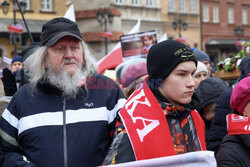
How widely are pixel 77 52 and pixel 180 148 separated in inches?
38.4

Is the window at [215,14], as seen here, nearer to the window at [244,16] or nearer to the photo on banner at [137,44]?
the window at [244,16]

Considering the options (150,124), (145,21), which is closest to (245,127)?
(150,124)

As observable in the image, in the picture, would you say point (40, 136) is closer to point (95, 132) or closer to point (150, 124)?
point (95, 132)

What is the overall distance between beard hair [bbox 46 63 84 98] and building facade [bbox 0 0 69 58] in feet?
62.5

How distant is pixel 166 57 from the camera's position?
2.29 meters

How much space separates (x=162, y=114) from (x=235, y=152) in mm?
501

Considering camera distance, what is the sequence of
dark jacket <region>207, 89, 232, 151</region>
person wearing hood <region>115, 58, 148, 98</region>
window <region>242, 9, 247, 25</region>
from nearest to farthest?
dark jacket <region>207, 89, 232, 151</region>
person wearing hood <region>115, 58, 148, 98</region>
window <region>242, 9, 247, 25</region>

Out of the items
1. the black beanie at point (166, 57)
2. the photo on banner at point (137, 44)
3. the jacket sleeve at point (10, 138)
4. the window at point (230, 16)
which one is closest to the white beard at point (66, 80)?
the jacket sleeve at point (10, 138)

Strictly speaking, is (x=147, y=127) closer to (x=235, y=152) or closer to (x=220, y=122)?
(x=235, y=152)

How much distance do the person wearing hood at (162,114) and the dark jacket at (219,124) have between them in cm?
70

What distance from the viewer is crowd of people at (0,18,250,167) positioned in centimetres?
225

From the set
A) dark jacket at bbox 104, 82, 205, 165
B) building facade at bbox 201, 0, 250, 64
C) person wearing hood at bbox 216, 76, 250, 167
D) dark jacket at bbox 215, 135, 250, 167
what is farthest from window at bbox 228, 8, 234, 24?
dark jacket at bbox 104, 82, 205, 165

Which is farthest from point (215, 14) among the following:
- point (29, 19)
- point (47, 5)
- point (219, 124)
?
point (219, 124)

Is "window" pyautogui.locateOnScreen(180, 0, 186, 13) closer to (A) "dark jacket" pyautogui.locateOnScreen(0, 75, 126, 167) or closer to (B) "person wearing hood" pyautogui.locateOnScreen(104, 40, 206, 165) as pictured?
(A) "dark jacket" pyautogui.locateOnScreen(0, 75, 126, 167)
